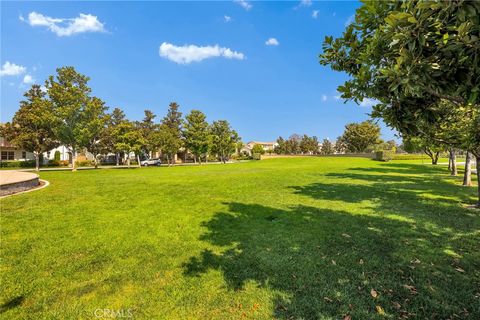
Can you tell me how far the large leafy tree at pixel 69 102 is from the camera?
83.1ft

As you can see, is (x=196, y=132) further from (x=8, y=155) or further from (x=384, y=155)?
(x=384, y=155)

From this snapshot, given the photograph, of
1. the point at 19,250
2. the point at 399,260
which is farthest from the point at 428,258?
the point at 19,250

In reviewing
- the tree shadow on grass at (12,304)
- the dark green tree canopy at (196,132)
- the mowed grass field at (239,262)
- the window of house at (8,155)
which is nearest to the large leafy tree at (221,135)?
the dark green tree canopy at (196,132)

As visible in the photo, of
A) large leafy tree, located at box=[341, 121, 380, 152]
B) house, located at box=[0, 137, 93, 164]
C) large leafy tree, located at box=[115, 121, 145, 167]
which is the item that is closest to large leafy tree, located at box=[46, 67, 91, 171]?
large leafy tree, located at box=[115, 121, 145, 167]

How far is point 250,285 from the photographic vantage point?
13.1 ft

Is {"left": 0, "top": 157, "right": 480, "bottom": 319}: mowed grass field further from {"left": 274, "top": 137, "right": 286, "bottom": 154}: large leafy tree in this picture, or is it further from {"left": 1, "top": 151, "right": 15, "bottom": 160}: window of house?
{"left": 274, "top": 137, "right": 286, "bottom": 154}: large leafy tree

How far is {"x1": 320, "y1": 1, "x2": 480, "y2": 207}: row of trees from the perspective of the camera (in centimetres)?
238

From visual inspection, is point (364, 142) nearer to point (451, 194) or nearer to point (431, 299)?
point (451, 194)

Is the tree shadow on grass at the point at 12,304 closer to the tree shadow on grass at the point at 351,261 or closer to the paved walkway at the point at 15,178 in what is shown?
the tree shadow on grass at the point at 351,261

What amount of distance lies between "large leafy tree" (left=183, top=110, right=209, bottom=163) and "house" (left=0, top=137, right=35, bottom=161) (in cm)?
2808

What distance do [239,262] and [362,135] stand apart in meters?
75.5

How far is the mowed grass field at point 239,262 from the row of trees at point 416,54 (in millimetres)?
2734

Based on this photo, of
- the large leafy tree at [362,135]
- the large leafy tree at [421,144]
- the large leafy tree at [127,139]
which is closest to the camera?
the large leafy tree at [421,144]

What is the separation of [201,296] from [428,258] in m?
4.51
